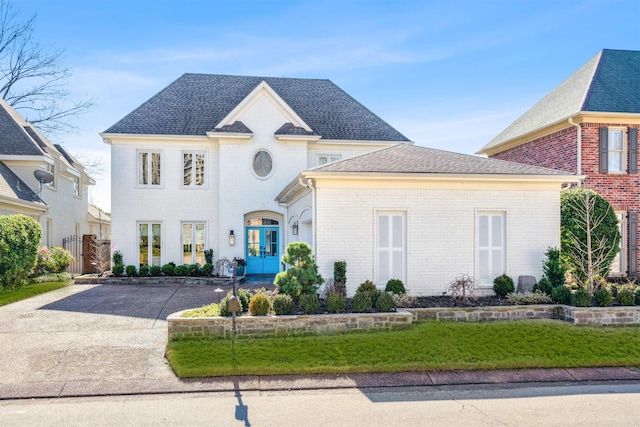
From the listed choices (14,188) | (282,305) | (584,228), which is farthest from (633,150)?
(14,188)

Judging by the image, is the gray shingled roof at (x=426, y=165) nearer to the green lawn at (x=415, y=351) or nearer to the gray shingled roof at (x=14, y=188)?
the green lawn at (x=415, y=351)

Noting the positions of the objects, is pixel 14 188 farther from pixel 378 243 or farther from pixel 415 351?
pixel 415 351

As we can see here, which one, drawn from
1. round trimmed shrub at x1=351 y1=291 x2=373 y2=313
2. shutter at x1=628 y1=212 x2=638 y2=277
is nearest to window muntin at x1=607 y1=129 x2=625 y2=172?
shutter at x1=628 y1=212 x2=638 y2=277

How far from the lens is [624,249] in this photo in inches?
643

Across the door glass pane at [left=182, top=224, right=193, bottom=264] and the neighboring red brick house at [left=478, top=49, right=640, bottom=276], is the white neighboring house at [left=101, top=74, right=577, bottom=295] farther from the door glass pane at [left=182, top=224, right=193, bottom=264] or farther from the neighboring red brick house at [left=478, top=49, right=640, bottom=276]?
the neighboring red brick house at [left=478, top=49, right=640, bottom=276]

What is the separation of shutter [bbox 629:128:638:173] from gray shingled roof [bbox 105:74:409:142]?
8.64m

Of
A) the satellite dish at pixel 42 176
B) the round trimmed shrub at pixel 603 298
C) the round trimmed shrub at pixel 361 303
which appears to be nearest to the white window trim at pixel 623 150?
the round trimmed shrub at pixel 603 298

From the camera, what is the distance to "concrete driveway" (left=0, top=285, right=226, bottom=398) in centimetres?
717

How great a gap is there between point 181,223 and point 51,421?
1417cm

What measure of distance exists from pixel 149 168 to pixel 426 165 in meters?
12.6

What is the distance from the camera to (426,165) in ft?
39.9

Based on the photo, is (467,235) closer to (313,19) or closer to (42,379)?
(313,19)

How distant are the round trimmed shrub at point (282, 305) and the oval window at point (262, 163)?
10.6 meters

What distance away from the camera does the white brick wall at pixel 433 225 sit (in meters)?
11.5
